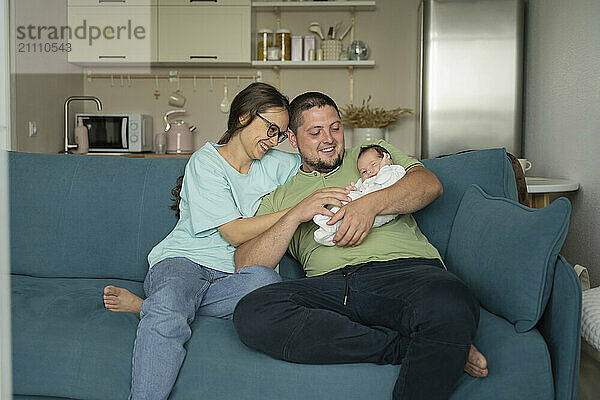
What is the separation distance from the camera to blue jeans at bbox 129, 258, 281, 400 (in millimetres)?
1438

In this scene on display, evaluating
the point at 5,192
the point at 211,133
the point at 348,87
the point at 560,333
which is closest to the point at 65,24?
the point at 211,133

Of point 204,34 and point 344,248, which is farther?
point 204,34

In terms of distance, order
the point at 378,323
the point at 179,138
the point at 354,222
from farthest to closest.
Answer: the point at 179,138 → the point at 354,222 → the point at 378,323

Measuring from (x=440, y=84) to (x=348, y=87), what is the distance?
1096 millimetres

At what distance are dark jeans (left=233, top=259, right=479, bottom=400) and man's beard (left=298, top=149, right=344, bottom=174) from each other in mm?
492

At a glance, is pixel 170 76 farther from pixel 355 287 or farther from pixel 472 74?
pixel 355 287

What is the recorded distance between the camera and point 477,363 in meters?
1.39

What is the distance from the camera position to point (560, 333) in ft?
4.72

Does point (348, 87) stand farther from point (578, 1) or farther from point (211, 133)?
point (578, 1)

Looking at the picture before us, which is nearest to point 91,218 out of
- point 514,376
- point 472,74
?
point 514,376

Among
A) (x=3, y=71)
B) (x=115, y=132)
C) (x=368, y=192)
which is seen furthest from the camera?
(x=115, y=132)

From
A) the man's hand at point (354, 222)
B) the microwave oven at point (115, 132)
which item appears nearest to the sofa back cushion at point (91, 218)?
the man's hand at point (354, 222)

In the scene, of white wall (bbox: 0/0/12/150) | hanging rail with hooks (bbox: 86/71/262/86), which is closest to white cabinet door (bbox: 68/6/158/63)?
hanging rail with hooks (bbox: 86/71/262/86)

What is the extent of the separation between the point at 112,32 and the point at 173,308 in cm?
370
